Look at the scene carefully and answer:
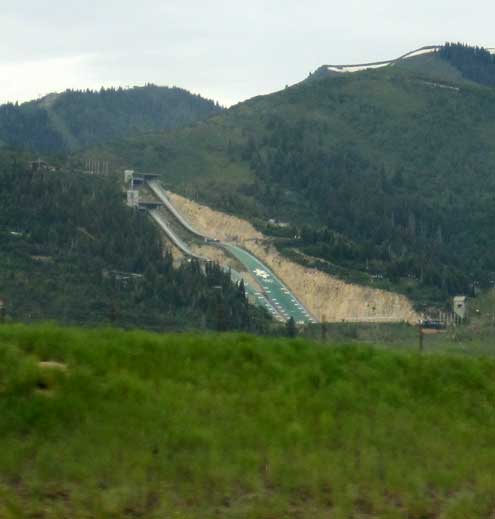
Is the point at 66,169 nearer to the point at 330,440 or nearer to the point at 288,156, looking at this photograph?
the point at 288,156

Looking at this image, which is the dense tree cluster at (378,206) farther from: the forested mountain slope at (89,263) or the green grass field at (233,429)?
the green grass field at (233,429)

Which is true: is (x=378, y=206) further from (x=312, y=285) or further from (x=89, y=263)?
(x=89, y=263)

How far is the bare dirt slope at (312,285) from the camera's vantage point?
76.2m

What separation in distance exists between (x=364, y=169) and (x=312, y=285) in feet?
207

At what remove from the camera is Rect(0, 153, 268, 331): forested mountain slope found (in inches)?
1751

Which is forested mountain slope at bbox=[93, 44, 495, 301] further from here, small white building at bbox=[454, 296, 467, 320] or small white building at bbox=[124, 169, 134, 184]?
small white building at bbox=[124, 169, 134, 184]

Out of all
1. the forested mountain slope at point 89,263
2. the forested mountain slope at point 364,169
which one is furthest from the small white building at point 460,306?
the forested mountain slope at point 89,263

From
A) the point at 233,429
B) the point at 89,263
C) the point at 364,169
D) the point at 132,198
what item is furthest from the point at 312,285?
the point at 233,429

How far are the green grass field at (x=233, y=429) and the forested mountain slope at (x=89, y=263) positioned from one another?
17.2 meters

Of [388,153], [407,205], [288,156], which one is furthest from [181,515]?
[388,153]

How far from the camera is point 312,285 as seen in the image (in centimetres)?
8475

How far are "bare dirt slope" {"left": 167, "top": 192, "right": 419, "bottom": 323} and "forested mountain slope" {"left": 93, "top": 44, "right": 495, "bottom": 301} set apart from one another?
2.18 m

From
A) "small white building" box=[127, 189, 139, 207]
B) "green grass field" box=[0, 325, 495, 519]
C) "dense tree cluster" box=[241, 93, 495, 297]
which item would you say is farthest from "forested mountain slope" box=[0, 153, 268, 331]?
"dense tree cluster" box=[241, 93, 495, 297]

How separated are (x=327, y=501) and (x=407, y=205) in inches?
4708
